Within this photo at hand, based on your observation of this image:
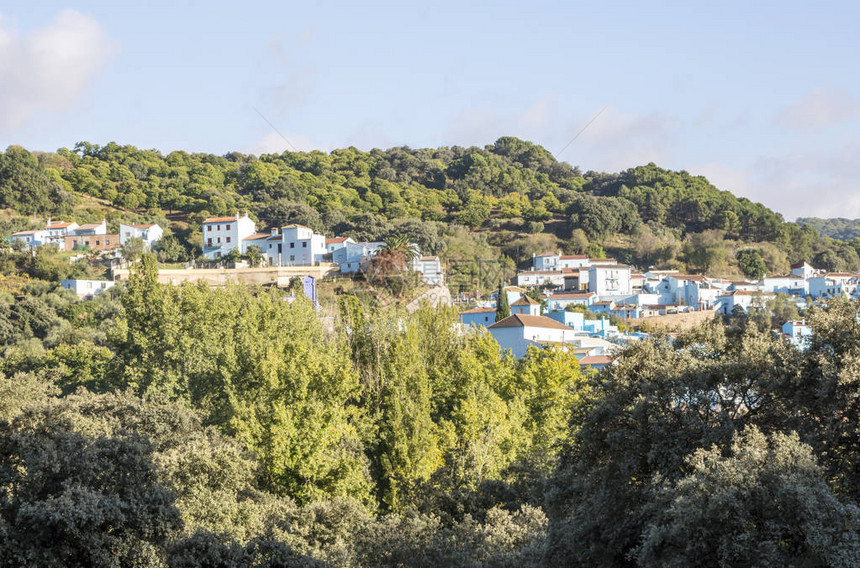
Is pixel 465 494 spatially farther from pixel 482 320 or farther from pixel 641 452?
pixel 482 320

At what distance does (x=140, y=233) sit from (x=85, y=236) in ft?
16.8

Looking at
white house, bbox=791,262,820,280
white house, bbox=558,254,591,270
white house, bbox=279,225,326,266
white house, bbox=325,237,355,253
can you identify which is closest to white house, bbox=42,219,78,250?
white house, bbox=279,225,326,266

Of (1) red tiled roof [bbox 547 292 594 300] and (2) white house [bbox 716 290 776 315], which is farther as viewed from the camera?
(1) red tiled roof [bbox 547 292 594 300]

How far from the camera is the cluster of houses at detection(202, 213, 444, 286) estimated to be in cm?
7131

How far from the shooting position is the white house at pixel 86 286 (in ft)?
218

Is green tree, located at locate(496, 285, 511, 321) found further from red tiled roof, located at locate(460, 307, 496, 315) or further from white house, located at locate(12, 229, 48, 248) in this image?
white house, located at locate(12, 229, 48, 248)

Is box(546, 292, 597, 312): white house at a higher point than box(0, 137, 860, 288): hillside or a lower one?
lower

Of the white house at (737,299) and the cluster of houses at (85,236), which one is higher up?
the cluster of houses at (85,236)

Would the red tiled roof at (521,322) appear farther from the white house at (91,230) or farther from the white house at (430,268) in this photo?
the white house at (91,230)

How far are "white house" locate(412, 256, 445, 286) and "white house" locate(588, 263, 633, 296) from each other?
20421 mm

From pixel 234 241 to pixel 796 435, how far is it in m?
75.1

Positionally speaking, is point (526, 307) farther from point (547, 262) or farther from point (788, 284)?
point (788, 284)

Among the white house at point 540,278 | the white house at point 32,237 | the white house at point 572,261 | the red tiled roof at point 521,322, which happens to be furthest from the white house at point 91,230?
the red tiled roof at point 521,322

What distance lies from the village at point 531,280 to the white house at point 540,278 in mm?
122
